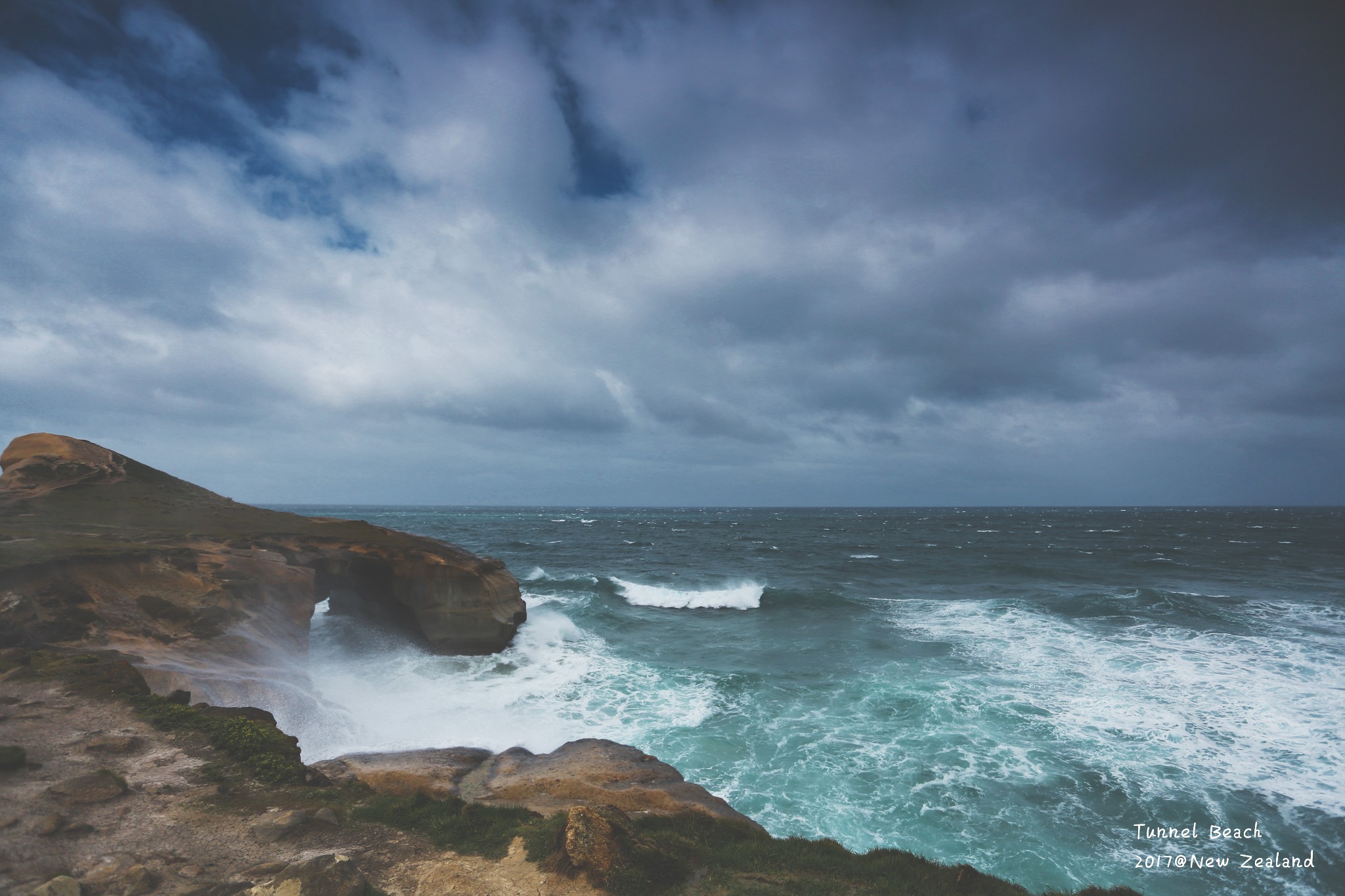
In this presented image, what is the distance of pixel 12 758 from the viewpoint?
8406 millimetres

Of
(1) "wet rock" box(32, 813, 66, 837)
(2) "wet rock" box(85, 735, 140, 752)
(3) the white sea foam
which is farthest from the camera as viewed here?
(3) the white sea foam

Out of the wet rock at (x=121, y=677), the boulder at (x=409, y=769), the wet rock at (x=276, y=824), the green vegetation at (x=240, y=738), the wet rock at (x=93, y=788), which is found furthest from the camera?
the wet rock at (x=121, y=677)

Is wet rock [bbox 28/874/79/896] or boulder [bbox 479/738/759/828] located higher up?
wet rock [bbox 28/874/79/896]

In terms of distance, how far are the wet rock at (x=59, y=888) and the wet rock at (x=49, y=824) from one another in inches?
57.4

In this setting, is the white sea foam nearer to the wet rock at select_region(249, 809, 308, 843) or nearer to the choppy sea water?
the choppy sea water

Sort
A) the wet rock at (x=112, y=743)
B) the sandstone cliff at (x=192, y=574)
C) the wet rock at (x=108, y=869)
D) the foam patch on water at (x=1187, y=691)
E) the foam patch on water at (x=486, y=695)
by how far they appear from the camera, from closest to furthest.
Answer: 1. the wet rock at (x=108, y=869)
2. the wet rock at (x=112, y=743)
3. the foam patch on water at (x=1187, y=691)
4. the sandstone cliff at (x=192, y=574)
5. the foam patch on water at (x=486, y=695)

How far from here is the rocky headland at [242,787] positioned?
23.7 feet

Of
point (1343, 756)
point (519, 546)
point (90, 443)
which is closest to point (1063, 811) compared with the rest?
point (1343, 756)

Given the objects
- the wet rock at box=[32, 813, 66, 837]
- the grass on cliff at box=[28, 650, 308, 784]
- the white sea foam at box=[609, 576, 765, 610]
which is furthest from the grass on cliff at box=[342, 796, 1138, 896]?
the white sea foam at box=[609, 576, 765, 610]

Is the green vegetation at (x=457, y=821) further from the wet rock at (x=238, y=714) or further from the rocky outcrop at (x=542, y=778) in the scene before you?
the wet rock at (x=238, y=714)

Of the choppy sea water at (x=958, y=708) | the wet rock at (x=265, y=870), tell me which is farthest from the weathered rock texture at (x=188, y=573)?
the wet rock at (x=265, y=870)

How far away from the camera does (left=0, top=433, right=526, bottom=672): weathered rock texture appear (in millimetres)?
15094

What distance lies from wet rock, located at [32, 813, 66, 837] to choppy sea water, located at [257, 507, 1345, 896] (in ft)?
24.6

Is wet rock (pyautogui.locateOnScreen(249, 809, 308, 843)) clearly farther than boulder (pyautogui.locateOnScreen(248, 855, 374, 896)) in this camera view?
Yes
